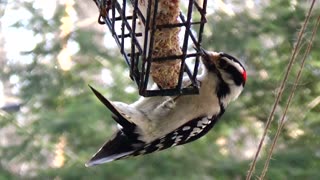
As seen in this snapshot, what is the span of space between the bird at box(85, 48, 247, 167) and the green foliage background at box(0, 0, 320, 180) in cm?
194

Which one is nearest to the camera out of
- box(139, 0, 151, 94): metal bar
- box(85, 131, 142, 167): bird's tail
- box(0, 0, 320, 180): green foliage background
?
box(139, 0, 151, 94): metal bar

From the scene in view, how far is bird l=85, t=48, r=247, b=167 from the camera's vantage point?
7.10ft

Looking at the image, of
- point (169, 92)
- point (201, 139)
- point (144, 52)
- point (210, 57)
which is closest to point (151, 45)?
point (144, 52)

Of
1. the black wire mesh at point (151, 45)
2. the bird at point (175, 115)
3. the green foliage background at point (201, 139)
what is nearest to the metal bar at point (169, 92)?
the black wire mesh at point (151, 45)

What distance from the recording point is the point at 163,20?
183 centimetres

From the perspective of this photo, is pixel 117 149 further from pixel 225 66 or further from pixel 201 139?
pixel 201 139

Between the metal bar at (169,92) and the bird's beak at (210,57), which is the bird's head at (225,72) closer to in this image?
the bird's beak at (210,57)

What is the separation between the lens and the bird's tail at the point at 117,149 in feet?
7.04

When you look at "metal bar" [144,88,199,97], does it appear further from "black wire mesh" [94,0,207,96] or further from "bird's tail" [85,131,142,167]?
"bird's tail" [85,131,142,167]

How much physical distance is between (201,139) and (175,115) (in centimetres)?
248

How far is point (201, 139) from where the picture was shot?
4.68 meters

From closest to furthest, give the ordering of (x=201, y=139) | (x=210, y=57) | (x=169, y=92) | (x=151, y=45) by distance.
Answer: (x=151, y=45)
(x=169, y=92)
(x=210, y=57)
(x=201, y=139)

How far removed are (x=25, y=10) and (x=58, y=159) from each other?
116 cm

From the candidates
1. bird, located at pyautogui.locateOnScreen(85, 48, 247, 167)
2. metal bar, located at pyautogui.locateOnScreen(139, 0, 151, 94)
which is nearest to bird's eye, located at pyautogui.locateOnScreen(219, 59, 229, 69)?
Result: bird, located at pyautogui.locateOnScreen(85, 48, 247, 167)
